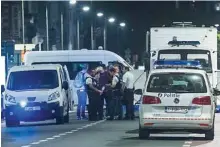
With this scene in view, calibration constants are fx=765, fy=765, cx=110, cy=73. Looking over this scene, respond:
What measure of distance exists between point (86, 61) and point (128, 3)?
6848cm

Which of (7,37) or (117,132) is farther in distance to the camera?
(7,37)

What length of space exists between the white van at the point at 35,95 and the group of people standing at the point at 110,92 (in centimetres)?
111

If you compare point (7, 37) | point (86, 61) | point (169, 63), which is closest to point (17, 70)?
point (169, 63)

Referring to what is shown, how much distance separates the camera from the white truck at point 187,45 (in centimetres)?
2706

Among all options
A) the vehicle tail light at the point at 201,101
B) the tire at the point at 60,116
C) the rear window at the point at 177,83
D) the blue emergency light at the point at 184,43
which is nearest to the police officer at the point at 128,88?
the tire at the point at 60,116

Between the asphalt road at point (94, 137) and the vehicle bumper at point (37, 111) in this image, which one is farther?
the vehicle bumper at point (37, 111)

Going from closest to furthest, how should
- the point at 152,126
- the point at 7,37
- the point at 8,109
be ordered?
the point at 152,126 < the point at 8,109 < the point at 7,37

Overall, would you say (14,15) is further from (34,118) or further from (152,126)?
(152,126)

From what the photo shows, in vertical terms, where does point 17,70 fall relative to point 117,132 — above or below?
above

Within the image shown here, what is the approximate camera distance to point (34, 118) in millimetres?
24750

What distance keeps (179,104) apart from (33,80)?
28.4ft

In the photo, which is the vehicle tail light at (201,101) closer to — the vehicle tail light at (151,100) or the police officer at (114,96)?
the vehicle tail light at (151,100)

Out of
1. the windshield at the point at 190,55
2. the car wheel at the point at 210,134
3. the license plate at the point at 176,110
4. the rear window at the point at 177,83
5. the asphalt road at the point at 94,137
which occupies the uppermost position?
the windshield at the point at 190,55

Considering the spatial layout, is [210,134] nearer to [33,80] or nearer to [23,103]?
[23,103]
